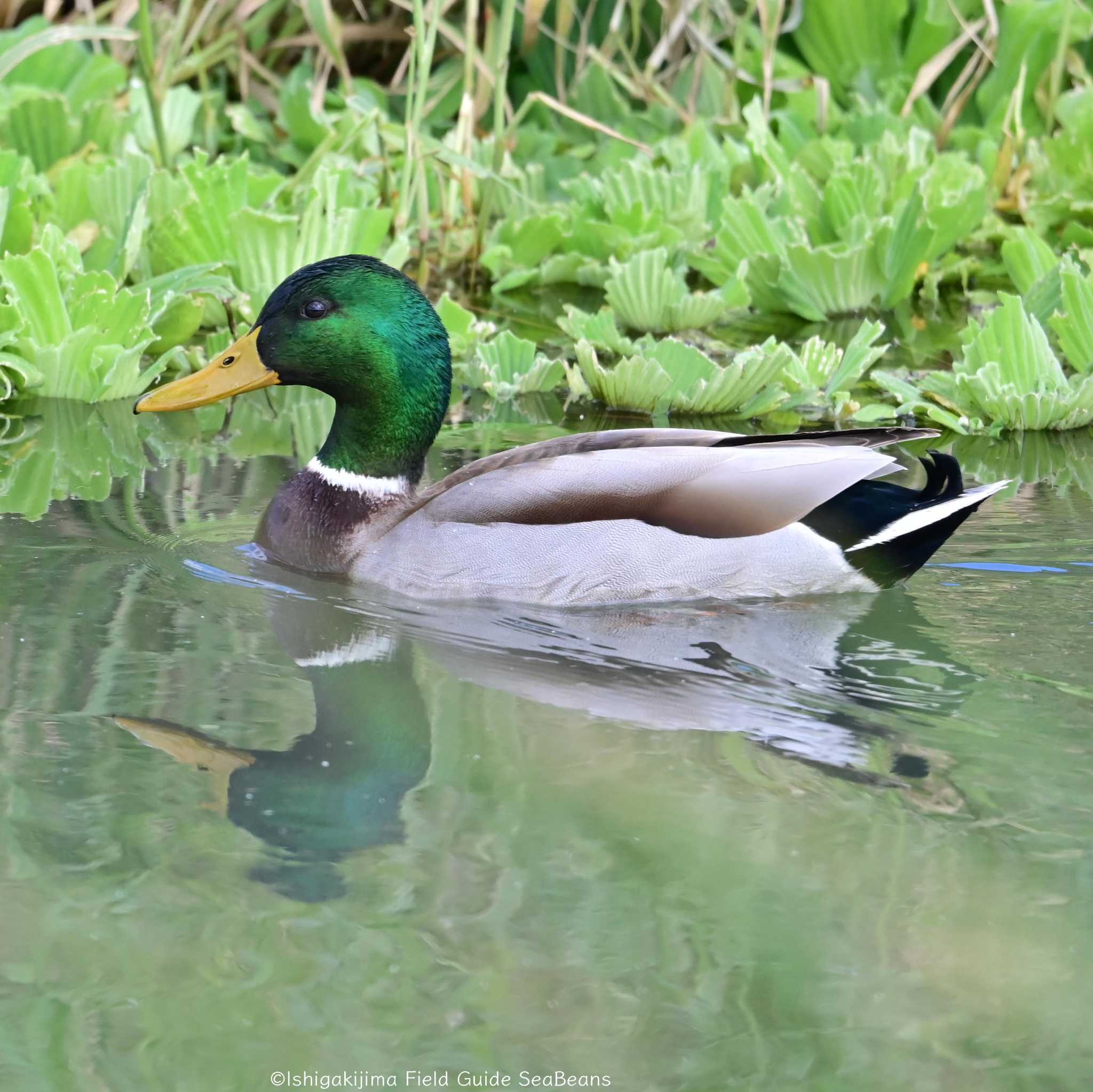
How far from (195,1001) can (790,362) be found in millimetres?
3609

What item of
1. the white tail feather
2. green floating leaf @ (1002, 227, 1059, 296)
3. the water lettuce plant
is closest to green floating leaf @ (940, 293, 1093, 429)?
the water lettuce plant

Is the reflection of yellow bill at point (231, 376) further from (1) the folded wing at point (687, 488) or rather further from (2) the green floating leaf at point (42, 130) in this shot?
(2) the green floating leaf at point (42, 130)

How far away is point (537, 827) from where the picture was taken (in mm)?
2916

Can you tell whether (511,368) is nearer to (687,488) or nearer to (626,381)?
(626,381)

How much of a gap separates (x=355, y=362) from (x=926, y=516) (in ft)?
4.78

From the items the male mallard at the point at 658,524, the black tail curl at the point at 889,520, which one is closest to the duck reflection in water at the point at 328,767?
the male mallard at the point at 658,524

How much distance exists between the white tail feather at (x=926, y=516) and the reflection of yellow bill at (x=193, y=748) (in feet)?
5.30

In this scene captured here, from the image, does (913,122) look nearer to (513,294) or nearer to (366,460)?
(513,294)

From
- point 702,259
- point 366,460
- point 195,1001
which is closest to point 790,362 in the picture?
point 702,259

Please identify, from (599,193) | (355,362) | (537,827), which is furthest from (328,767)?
(599,193)

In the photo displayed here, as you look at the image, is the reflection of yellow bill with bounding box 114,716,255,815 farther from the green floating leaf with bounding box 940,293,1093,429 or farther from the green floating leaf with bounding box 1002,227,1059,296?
the green floating leaf with bounding box 1002,227,1059,296

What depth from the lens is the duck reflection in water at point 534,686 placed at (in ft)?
9.94

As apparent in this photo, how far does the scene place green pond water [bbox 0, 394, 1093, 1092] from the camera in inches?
92.6

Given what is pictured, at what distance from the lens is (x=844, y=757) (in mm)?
3219
